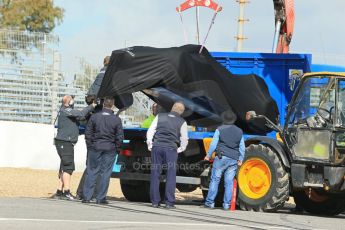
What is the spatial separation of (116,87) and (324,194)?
13.6 ft

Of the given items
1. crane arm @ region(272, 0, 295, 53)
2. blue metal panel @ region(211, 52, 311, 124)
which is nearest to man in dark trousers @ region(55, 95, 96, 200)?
blue metal panel @ region(211, 52, 311, 124)

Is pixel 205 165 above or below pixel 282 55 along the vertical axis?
below

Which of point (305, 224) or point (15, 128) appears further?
point (15, 128)

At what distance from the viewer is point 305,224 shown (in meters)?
13.2

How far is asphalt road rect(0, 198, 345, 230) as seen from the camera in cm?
1165

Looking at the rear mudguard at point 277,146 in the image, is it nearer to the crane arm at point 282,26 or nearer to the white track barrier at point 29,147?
the crane arm at point 282,26

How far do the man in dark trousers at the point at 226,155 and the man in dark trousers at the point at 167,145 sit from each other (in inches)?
23.2

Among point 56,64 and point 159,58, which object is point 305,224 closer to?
point 159,58

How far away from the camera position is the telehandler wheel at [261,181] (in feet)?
49.6

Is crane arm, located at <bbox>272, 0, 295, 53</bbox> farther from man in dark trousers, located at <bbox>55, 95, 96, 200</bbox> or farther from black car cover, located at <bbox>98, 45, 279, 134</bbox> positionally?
man in dark trousers, located at <bbox>55, 95, 96, 200</bbox>

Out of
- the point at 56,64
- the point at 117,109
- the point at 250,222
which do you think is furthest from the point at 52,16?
the point at 250,222

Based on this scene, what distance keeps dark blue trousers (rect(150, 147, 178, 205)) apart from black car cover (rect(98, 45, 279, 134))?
1.45 meters

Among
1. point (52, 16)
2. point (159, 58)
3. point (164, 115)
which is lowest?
point (164, 115)

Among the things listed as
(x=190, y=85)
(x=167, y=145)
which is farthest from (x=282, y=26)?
(x=167, y=145)
